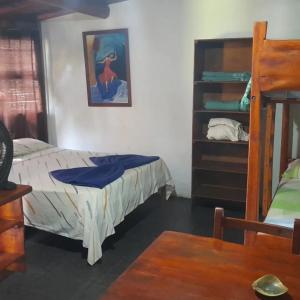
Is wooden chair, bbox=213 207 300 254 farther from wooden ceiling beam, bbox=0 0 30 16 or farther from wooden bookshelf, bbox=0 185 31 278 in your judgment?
wooden ceiling beam, bbox=0 0 30 16

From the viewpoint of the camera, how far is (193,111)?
3.74m

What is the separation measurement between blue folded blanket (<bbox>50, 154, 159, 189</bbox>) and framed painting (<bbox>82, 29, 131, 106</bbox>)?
99cm

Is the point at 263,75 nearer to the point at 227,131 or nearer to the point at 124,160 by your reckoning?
the point at 227,131

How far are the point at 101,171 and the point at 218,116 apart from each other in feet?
4.85

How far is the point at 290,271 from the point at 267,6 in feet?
9.83

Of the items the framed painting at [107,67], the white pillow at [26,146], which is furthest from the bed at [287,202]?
the white pillow at [26,146]

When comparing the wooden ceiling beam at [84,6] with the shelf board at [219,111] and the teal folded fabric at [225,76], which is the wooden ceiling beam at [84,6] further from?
the shelf board at [219,111]

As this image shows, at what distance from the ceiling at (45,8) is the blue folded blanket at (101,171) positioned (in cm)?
158

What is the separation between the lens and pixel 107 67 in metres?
4.39

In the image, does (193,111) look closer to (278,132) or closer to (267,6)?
(278,132)

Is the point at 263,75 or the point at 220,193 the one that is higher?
the point at 263,75

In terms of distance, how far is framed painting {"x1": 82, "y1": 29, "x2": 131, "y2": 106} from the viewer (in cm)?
427

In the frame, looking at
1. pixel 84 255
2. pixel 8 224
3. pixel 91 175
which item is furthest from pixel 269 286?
pixel 91 175

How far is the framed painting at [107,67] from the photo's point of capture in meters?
4.27
